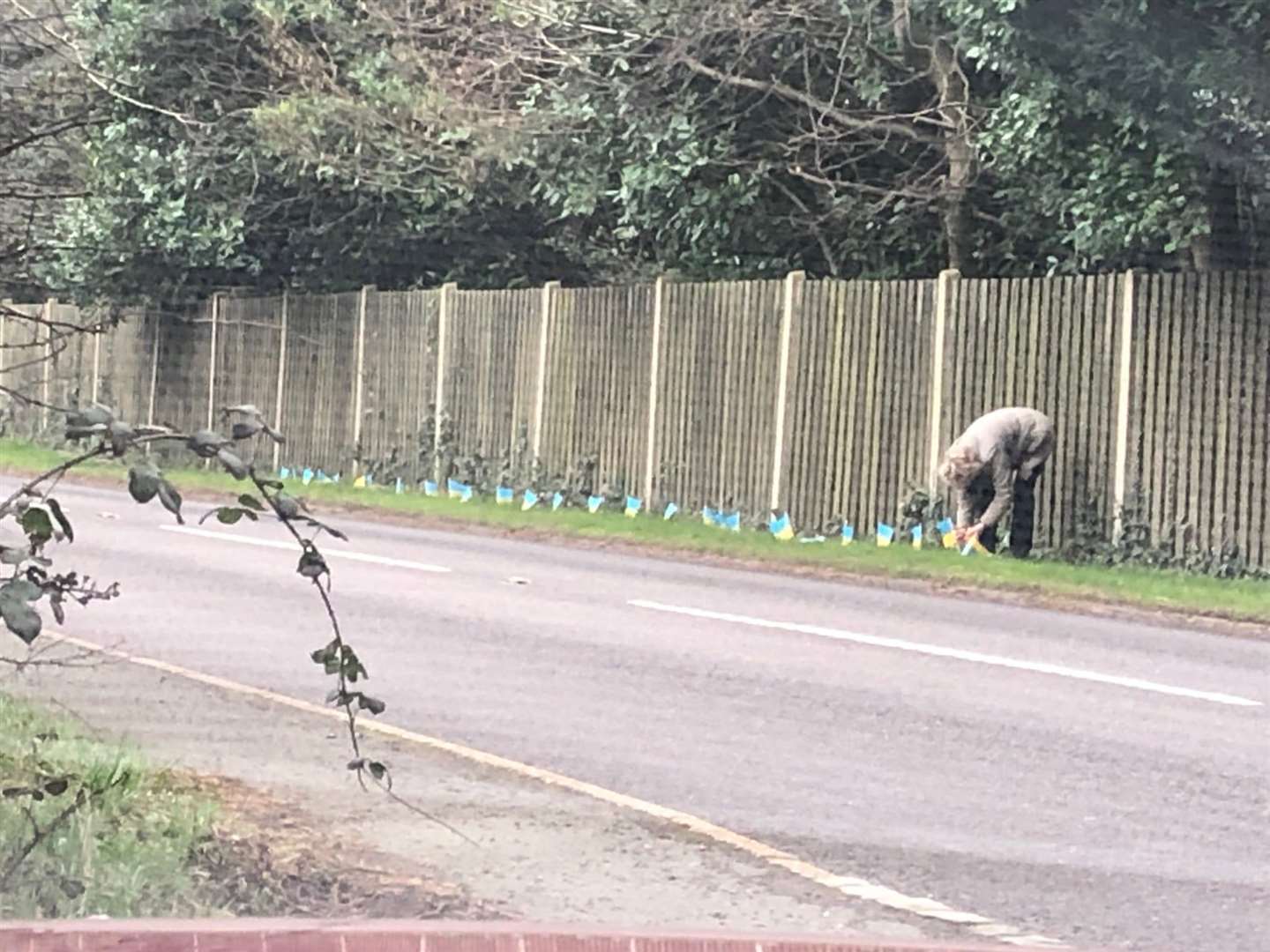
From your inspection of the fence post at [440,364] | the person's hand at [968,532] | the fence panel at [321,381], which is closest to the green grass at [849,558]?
the person's hand at [968,532]

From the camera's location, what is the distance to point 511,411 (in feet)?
73.3

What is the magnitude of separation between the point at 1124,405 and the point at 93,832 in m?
11.4

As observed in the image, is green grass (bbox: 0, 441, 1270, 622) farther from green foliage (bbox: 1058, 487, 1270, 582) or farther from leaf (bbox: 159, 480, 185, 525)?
leaf (bbox: 159, 480, 185, 525)

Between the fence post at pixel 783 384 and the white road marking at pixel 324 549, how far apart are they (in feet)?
14.9

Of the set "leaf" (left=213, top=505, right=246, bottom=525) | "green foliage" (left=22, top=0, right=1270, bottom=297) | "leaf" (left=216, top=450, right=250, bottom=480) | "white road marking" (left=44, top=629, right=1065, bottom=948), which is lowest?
"white road marking" (left=44, top=629, right=1065, bottom=948)

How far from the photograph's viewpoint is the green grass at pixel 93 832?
5.04m

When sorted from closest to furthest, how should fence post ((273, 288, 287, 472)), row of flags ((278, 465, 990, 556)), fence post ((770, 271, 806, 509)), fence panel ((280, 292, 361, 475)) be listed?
row of flags ((278, 465, 990, 556)) → fence post ((770, 271, 806, 509)) → fence panel ((280, 292, 361, 475)) → fence post ((273, 288, 287, 472))

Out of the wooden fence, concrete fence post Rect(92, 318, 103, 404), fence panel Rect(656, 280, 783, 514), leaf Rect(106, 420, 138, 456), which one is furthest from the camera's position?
concrete fence post Rect(92, 318, 103, 404)

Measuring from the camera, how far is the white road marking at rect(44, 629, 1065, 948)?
18.4 feet

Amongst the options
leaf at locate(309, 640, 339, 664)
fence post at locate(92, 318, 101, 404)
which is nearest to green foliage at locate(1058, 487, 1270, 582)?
leaf at locate(309, 640, 339, 664)

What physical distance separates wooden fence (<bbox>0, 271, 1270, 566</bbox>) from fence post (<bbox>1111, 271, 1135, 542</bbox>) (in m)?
0.02

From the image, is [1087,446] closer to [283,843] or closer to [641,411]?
[641,411]

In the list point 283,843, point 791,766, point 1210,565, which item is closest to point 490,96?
point 1210,565

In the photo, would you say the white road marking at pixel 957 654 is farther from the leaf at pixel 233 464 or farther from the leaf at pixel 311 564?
the leaf at pixel 233 464
